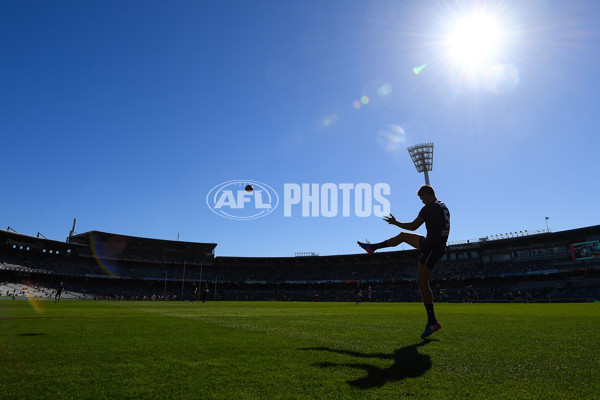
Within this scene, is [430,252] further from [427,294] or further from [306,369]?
[306,369]

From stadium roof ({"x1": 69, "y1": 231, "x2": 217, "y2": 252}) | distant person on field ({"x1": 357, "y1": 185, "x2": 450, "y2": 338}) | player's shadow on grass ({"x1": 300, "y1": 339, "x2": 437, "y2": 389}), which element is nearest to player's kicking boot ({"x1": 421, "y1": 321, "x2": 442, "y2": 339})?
distant person on field ({"x1": 357, "y1": 185, "x2": 450, "y2": 338})

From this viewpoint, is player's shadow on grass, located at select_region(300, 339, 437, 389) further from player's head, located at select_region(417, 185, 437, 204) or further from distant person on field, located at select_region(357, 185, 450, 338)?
player's head, located at select_region(417, 185, 437, 204)

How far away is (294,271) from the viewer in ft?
250

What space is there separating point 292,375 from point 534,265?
2650 inches

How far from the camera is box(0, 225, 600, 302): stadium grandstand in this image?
5131 centimetres

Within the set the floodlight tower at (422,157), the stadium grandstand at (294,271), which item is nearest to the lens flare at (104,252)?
the stadium grandstand at (294,271)

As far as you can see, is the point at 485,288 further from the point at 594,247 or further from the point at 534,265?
the point at 594,247

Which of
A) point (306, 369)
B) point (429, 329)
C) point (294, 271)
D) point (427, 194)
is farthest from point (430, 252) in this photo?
point (294, 271)

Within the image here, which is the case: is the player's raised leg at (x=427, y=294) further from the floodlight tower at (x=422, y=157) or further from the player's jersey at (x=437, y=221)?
the floodlight tower at (x=422, y=157)

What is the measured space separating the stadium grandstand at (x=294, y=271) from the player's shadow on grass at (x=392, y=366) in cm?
4523

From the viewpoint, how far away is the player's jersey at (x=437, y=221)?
542 centimetres

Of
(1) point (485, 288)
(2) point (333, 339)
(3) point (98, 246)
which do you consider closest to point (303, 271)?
(1) point (485, 288)

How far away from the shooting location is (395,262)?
69625mm

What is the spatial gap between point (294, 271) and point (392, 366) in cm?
7470
